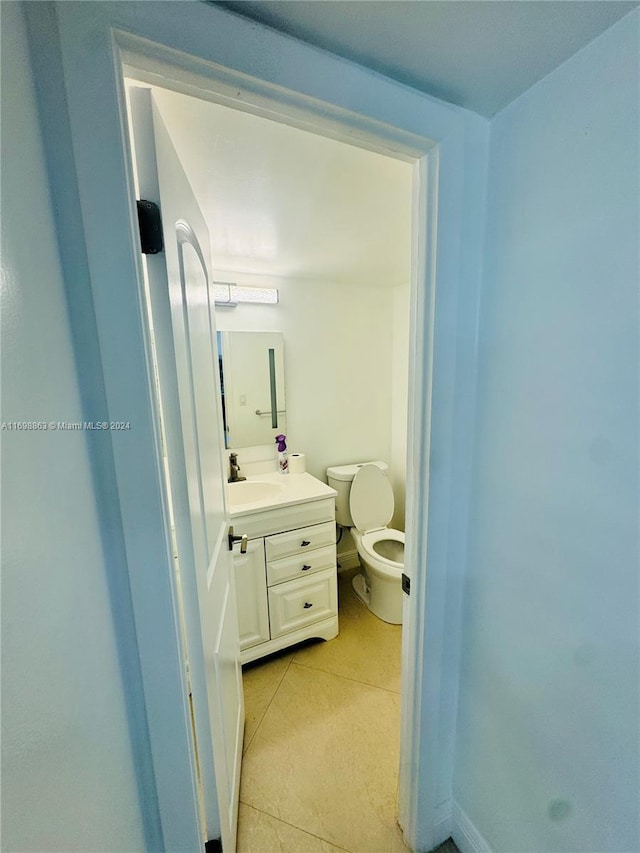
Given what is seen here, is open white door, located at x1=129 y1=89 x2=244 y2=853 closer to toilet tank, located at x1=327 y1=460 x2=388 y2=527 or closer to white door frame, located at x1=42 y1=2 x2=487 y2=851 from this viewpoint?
white door frame, located at x1=42 y1=2 x2=487 y2=851

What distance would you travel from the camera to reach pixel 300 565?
172 cm

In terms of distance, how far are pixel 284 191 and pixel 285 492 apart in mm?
1370

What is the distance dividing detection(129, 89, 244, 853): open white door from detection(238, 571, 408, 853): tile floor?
20 cm

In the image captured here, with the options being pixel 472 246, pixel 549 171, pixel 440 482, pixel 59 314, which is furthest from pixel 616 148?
pixel 59 314

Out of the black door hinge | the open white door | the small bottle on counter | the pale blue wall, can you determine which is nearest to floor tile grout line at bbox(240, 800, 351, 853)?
the open white door

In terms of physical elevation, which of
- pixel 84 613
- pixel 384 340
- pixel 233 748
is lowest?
pixel 233 748

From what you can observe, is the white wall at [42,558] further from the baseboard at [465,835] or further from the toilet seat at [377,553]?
→ the toilet seat at [377,553]

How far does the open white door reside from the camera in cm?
58

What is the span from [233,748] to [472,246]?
168cm

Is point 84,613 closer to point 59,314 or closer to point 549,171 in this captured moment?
point 59,314

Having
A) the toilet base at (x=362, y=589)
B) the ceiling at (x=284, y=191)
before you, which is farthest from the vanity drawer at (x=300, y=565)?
the ceiling at (x=284, y=191)

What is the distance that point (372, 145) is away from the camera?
722 millimetres

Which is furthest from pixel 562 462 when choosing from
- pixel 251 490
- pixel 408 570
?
pixel 251 490

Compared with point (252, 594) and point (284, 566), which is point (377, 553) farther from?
point (252, 594)
